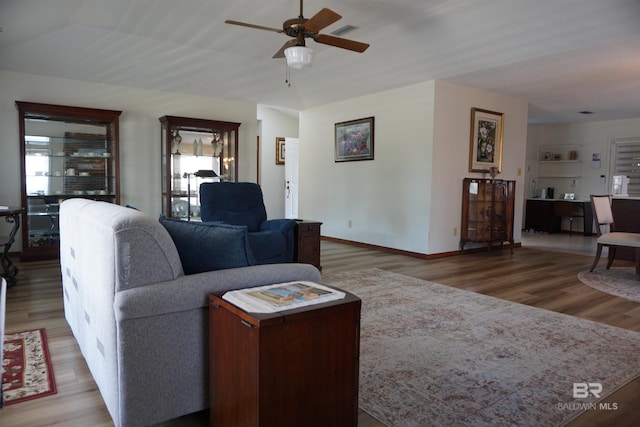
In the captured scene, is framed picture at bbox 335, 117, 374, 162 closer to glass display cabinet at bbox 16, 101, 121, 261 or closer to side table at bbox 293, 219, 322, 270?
side table at bbox 293, 219, 322, 270

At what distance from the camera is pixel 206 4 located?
3.72 m

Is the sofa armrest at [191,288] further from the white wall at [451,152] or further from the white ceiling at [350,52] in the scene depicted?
the white wall at [451,152]

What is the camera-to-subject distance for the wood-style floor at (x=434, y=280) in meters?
1.75

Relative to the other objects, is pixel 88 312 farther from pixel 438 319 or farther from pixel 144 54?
pixel 144 54

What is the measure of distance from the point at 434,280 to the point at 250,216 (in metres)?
2.08

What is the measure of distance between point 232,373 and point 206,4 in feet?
11.5

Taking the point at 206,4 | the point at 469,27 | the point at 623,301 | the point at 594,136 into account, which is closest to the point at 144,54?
the point at 206,4

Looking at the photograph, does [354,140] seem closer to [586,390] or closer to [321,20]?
[321,20]

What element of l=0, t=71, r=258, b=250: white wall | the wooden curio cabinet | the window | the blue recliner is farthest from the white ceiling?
the window

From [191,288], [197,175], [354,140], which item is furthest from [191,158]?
[191,288]

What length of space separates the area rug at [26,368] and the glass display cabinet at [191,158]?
133 inches

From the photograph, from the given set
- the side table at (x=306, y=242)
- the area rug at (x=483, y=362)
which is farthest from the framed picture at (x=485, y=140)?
the area rug at (x=483, y=362)

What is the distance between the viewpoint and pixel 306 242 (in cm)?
430

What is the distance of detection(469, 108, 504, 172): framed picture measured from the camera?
5.82 m
